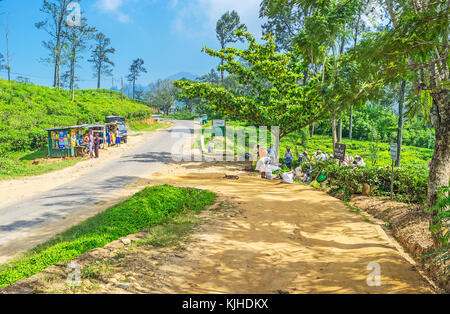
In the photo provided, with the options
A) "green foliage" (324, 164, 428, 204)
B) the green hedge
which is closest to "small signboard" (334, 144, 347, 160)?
the green hedge

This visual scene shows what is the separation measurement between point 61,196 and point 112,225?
5.27m

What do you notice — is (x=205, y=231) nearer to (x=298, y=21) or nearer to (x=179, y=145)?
(x=179, y=145)

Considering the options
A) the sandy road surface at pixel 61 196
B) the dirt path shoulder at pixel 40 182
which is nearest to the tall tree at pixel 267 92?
the sandy road surface at pixel 61 196

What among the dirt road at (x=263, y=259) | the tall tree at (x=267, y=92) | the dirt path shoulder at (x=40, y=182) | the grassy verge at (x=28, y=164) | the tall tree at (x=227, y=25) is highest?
the tall tree at (x=227, y=25)

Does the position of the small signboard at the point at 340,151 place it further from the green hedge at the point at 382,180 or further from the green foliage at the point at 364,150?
the green foliage at the point at 364,150

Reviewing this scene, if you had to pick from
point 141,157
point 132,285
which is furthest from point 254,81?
point 132,285

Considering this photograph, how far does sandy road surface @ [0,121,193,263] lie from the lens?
290 inches

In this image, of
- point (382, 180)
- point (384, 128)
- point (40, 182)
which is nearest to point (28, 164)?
point (40, 182)

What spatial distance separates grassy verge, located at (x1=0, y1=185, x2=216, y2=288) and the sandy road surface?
754 mm

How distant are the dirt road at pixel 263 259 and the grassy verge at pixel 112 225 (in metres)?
A: 0.49

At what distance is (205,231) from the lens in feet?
22.7

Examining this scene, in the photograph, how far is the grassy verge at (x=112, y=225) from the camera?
5.13 metres
